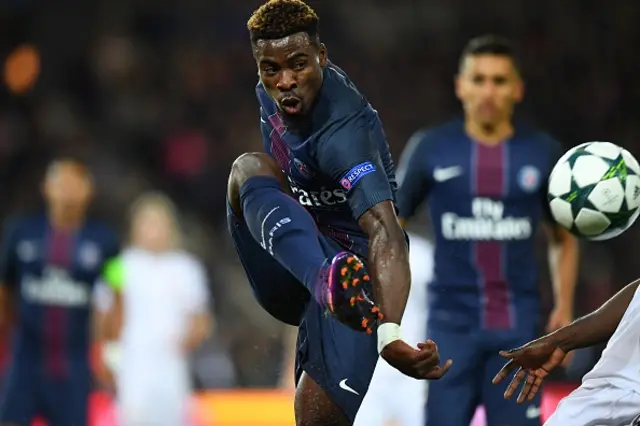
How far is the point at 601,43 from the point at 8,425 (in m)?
8.53

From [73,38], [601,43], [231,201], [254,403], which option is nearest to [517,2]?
[601,43]

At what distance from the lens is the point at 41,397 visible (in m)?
7.73

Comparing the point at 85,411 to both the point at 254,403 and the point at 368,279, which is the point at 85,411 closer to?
the point at 254,403

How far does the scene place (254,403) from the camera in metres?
9.32

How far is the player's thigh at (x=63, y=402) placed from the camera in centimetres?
771

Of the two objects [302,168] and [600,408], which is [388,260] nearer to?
[302,168]

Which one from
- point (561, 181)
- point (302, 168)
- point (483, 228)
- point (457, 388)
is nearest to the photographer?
point (302, 168)

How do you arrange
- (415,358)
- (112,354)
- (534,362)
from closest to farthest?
(415,358) < (534,362) < (112,354)

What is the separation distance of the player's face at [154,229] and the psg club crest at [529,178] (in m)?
4.05

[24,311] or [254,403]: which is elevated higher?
[24,311]

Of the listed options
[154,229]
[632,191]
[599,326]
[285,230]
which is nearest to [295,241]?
[285,230]

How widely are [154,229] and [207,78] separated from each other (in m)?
4.82

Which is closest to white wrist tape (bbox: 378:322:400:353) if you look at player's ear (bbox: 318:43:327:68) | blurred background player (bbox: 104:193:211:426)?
player's ear (bbox: 318:43:327:68)

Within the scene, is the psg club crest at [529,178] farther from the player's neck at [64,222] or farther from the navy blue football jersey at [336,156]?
the player's neck at [64,222]
